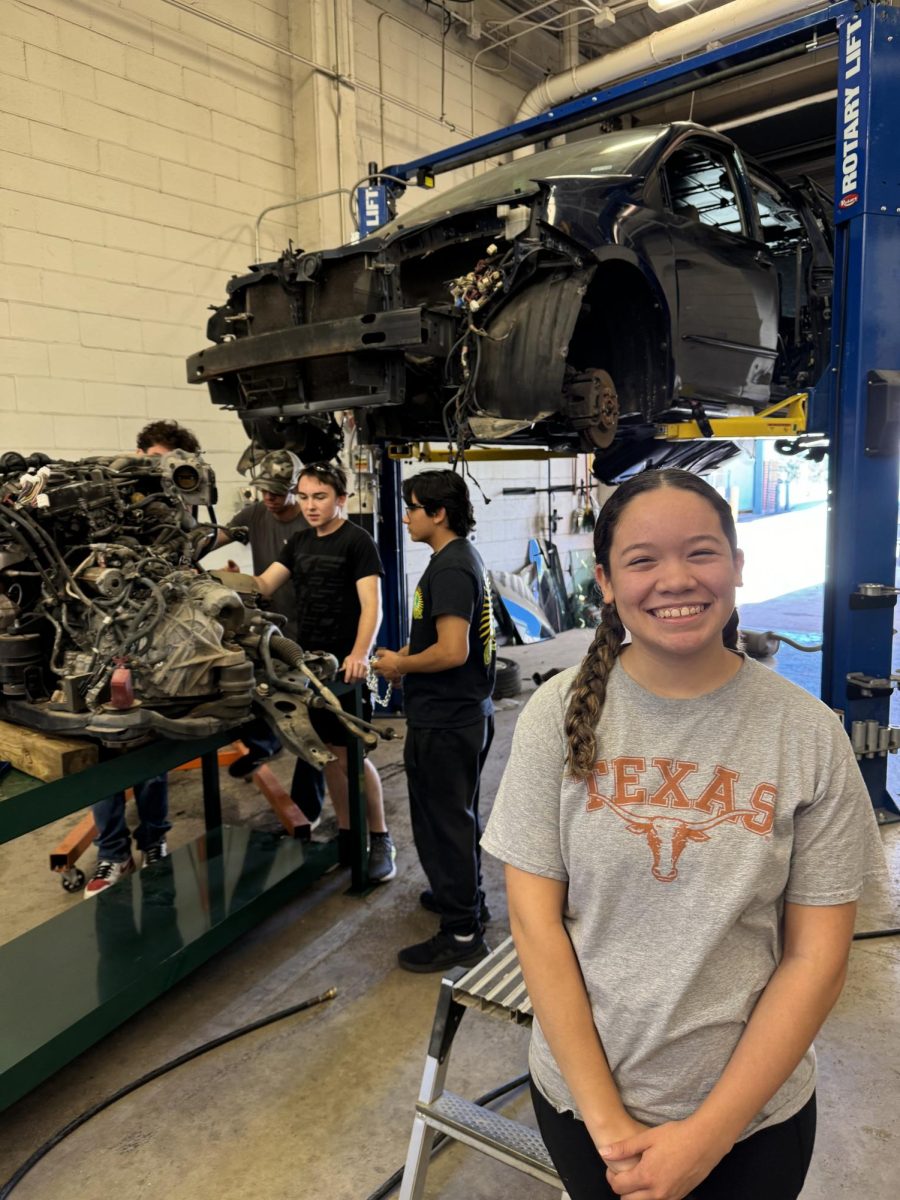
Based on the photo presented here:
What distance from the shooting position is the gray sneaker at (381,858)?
11.1ft

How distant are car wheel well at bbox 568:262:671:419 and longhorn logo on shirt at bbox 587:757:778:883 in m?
2.68

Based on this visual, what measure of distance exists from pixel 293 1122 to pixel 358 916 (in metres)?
1.03

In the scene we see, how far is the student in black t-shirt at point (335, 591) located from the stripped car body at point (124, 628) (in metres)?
0.58

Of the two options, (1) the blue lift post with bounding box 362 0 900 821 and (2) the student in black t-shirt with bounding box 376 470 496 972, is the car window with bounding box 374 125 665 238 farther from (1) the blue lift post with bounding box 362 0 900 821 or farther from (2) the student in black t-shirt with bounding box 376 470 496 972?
(2) the student in black t-shirt with bounding box 376 470 496 972

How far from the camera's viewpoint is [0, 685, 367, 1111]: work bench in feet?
6.92

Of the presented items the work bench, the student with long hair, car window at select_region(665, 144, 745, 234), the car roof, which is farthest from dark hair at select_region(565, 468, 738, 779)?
car window at select_region(665, 144, 745, 234)

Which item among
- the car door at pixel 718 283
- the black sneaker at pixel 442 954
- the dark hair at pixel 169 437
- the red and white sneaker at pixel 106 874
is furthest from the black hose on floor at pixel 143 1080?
the car door at pixel 718 283

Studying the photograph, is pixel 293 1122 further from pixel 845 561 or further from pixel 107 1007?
Result: pixel 845 561

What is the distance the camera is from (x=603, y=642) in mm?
1256

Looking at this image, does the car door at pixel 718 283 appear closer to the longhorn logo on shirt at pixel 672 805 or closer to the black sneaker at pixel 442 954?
the black sneaker at pixel 442 954

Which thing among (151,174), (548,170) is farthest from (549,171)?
(151,174)

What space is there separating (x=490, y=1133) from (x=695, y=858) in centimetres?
107

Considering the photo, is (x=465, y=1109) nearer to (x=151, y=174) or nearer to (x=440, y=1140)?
(x=440, y=1140)

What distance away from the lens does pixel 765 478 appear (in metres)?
16.3
